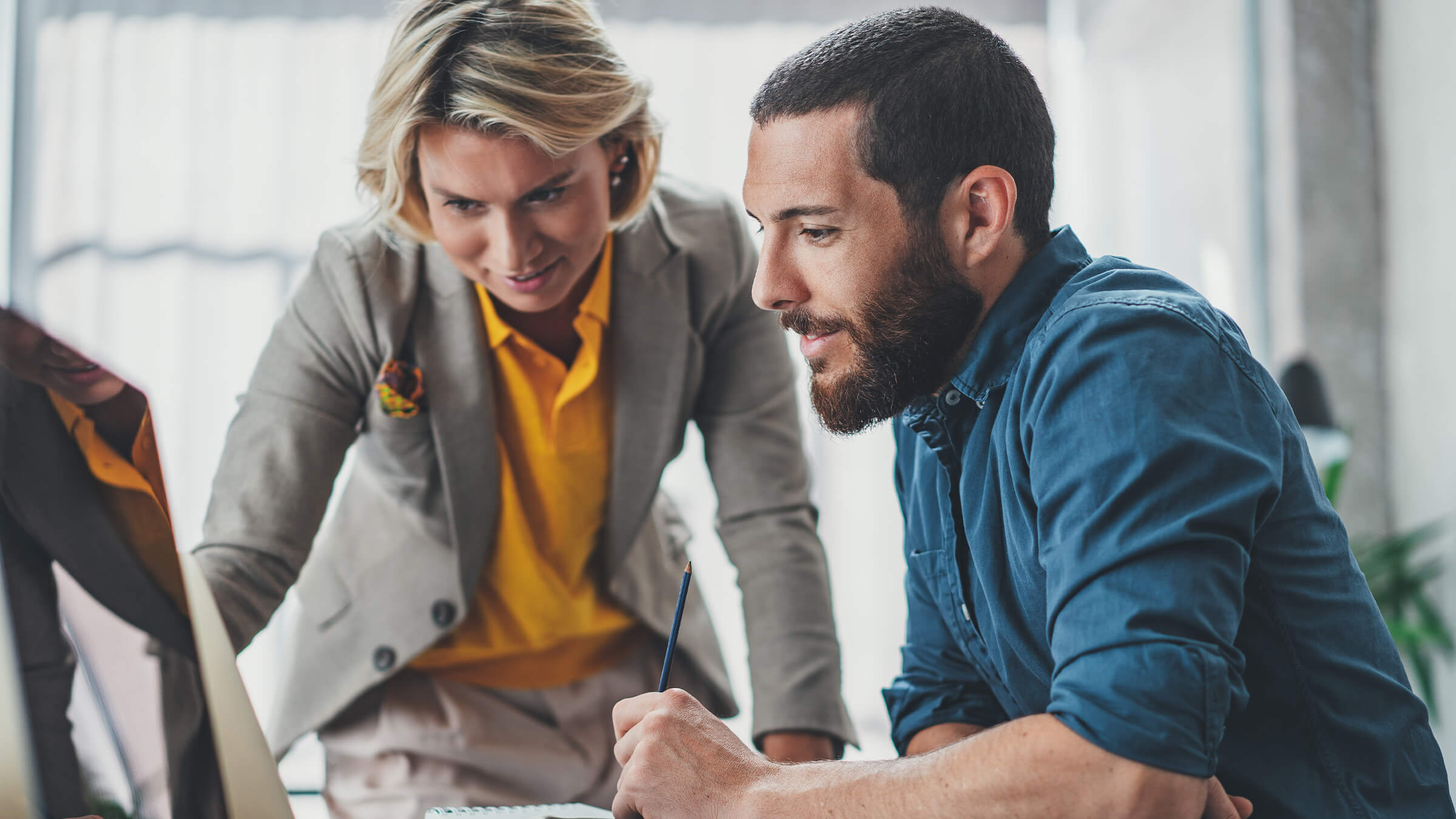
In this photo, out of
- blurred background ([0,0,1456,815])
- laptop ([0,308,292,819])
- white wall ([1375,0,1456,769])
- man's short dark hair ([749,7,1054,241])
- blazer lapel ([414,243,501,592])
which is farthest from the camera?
blurred background ([0,0,1456,815])

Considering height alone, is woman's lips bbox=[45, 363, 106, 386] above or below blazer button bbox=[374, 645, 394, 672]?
above

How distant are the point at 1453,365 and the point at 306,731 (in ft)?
8.62

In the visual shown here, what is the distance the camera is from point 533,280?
1.23 meters

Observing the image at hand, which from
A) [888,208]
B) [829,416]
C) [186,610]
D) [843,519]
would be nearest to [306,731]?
[186,610]

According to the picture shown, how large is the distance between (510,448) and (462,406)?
9 cm

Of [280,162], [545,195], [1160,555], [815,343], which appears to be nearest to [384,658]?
[545,195]

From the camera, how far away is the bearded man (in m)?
0.70

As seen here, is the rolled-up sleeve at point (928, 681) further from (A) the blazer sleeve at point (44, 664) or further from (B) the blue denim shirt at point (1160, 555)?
(A) the blazer sleeve at point (44, 664)

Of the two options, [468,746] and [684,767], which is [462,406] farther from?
[684,767]

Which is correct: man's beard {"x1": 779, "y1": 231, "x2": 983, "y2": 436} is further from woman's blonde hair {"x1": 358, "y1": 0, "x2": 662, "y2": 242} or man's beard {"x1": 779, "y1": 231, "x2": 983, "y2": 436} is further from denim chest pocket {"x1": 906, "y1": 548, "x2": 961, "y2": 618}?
woman's blonde hair {"x1": 358, "y1": 0, "x2": 662, "y2": 242}

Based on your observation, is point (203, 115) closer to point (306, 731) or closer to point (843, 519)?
point (843, 519)

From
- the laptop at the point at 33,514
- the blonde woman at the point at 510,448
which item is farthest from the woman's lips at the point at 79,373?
the blonde woman at the point at 510,448

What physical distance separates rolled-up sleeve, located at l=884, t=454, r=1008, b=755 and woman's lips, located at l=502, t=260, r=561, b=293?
0.48 meters

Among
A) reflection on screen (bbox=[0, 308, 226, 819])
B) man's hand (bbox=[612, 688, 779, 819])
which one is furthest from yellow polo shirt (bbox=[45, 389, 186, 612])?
man's hand (bbox=[612, 688, 779, 819])
